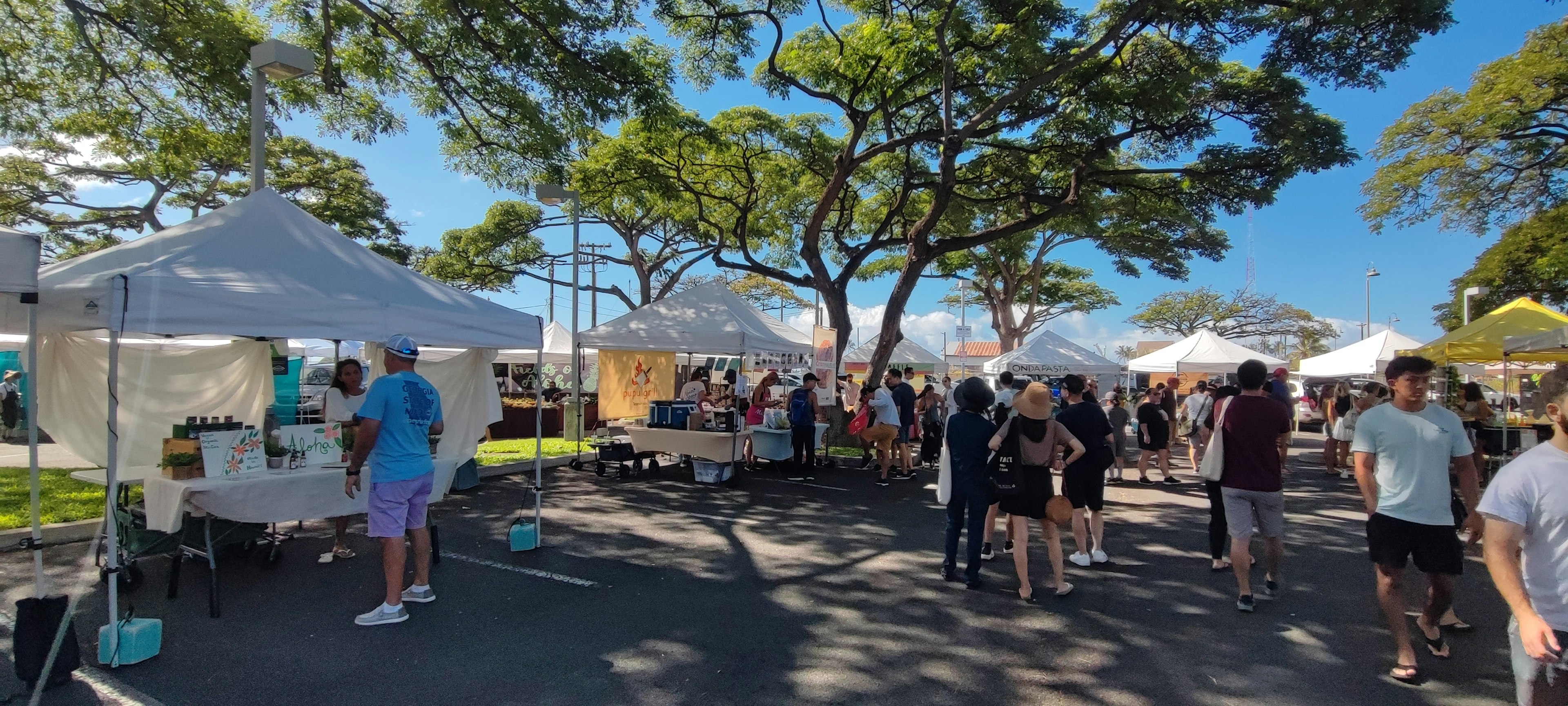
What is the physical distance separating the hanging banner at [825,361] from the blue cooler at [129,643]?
9.04 metres

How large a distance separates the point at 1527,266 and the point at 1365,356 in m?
8.28

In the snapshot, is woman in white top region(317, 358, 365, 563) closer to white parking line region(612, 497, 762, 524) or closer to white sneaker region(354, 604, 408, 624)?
white sneaker region(354, 604, 408, 624)

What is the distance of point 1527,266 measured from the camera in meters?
21.2

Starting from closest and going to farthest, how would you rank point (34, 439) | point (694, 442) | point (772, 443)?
point (34, 439) < point (694, 442) < point (772, 443)

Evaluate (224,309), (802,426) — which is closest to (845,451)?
(802,426)

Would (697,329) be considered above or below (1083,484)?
above

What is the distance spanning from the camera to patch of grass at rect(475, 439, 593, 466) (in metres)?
11.4

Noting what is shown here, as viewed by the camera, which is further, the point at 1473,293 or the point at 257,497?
the point at 1473,293

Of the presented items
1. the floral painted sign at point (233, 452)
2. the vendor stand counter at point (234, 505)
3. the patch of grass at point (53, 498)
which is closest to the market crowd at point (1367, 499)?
the vendor stand counter at point (234, 505)

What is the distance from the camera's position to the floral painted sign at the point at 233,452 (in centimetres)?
520

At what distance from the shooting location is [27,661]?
356 cm

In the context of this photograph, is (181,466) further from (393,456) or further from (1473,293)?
(1473,293)

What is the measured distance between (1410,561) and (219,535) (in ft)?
31.1

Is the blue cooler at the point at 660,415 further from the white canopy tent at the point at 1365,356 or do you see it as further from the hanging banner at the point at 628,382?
the white canopy tent at the point at 1365,356
